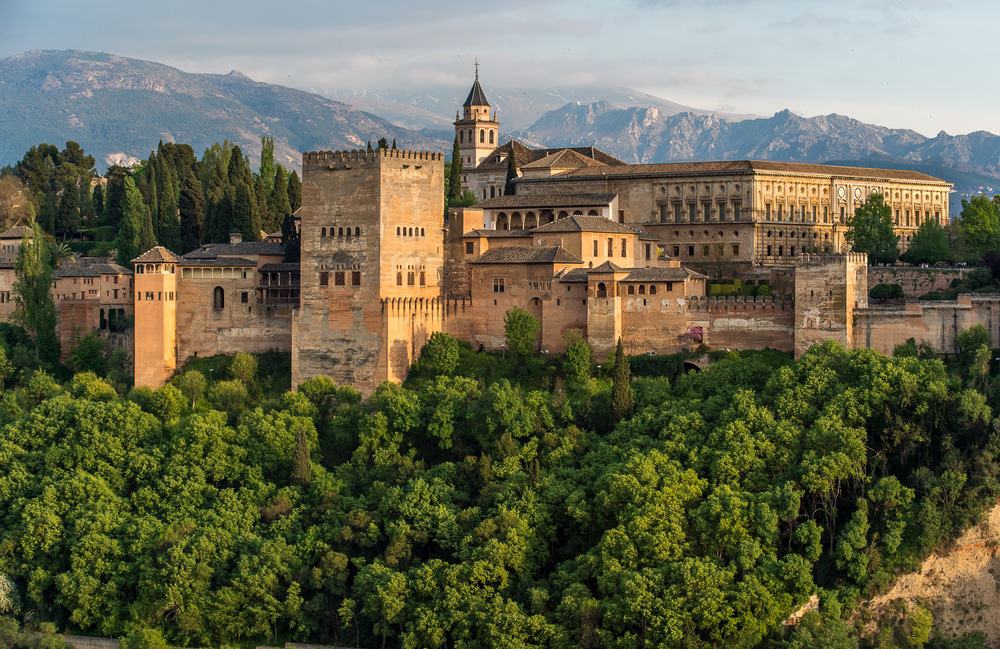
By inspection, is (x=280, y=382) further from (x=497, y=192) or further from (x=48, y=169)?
(x=48, y=169)

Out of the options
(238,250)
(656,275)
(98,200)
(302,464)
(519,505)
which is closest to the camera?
(519,505)

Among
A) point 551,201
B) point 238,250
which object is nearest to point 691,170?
point 551,201

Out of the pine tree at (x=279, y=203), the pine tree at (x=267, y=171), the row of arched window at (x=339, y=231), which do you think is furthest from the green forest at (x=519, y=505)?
the pine tree at (x=267, y=171)

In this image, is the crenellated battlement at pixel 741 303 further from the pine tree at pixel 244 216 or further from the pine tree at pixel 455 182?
the pine tree at pixel 244 216

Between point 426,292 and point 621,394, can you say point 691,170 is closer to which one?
point 426,292

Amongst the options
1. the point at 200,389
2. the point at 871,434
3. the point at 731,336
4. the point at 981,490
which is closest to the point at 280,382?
the point at 200,389

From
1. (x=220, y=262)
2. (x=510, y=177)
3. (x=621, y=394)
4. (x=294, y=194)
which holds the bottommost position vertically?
(x=621, y=394)

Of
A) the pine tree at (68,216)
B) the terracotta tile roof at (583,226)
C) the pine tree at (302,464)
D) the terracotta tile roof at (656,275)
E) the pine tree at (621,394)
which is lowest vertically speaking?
the pine tree at (302,464)
